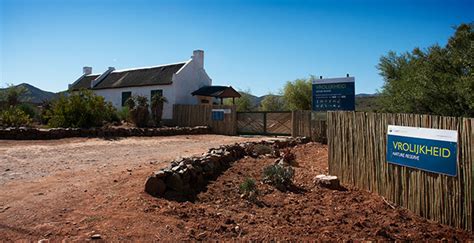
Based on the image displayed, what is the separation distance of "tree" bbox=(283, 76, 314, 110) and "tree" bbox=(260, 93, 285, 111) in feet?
9.71

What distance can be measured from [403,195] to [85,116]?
16962mm

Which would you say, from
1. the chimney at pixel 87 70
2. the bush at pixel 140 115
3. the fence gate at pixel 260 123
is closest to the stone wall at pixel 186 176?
the bush at pixel 140 115

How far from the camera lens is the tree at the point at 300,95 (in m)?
36.6

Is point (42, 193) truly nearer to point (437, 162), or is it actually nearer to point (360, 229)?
point (360, 229)

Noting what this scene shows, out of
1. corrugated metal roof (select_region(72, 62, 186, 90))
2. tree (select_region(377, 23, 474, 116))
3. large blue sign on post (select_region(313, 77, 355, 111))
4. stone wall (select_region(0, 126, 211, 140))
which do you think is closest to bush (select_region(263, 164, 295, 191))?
tree (select_region(377, 23, 474, 116))

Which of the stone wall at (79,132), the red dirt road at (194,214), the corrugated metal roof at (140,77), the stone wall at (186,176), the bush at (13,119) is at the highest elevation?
the corrugated metal roof at (140,77)

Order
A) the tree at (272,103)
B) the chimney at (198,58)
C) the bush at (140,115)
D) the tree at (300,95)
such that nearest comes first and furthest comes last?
the bush at (140,115)
the chimney at (198,58)
the tree at (300,95)
the tree at (272,103)

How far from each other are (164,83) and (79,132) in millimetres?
10496

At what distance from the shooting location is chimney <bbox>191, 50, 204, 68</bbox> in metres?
28.7

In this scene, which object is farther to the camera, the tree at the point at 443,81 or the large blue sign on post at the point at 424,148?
the tree at the point at 443,81

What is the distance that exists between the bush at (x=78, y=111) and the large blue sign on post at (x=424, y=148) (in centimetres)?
1655

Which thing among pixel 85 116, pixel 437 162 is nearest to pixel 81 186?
pixel 437 162

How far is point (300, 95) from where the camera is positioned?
3681 cm

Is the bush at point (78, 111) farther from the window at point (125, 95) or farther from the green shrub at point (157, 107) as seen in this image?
the window at point (125, 95)
